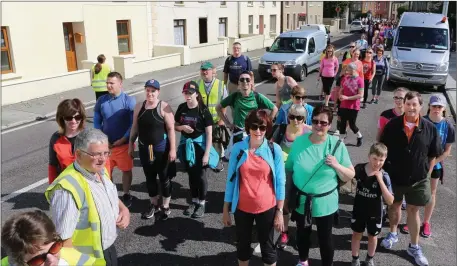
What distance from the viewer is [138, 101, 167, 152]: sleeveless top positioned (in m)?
4.77

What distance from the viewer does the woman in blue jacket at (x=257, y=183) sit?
353 centimetres

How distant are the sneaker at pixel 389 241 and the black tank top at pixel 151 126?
2981 mm

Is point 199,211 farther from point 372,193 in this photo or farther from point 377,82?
point 377,82

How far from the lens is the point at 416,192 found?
427 centimetres

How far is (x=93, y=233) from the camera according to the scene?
2.64 metres

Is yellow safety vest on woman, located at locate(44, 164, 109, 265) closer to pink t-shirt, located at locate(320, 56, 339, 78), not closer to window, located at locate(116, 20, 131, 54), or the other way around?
pink t-shirt, located at locate(320, 56, 339, 78)

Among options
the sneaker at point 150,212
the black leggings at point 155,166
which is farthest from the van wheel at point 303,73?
the black leggings at point 155,166

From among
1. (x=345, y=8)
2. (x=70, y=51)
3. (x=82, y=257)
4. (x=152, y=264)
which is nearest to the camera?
(x=82, y=257)

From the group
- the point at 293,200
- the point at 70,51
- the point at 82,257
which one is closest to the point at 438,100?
the point at 293,200

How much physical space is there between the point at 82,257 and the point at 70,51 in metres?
16.5

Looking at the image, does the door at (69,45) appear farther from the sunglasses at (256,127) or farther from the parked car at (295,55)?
the sunglasses at (256,127)

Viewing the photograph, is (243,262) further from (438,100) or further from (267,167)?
(438,100)

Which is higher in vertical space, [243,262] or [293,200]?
[293,200]

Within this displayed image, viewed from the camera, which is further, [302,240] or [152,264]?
[152,264]
